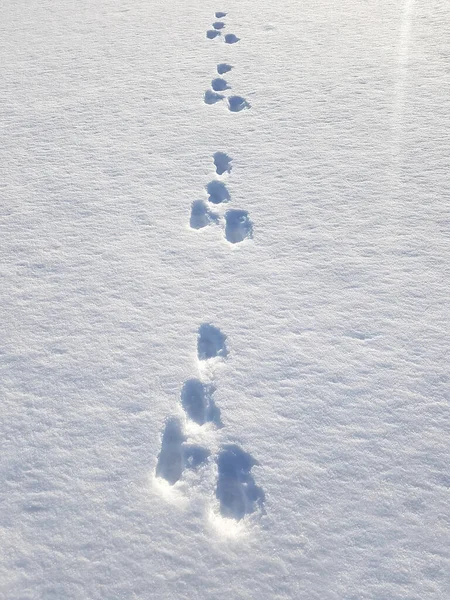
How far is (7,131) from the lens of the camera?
128 inches

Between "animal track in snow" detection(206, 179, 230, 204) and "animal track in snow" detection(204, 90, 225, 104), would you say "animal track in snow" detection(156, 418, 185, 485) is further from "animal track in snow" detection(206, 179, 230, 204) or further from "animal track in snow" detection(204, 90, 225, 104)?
"animal track in snow" detection(204, 90, 225, 104)

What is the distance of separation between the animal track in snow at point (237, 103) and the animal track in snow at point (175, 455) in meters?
2.09

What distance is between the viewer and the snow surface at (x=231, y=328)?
5.16ft

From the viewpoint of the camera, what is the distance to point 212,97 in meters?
3.42

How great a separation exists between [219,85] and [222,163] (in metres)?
0.85

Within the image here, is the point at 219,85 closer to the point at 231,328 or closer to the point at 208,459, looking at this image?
the point at 231,328

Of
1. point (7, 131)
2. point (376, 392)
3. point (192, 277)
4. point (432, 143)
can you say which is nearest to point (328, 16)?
point (432, 143)

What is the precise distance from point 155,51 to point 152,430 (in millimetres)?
2973

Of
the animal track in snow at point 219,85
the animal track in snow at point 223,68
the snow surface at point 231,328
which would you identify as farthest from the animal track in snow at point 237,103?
the animal track in snow at point 223,68

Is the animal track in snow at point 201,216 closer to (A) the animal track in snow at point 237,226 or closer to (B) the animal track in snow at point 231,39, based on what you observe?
(A) the animal track in snow at point 237,226

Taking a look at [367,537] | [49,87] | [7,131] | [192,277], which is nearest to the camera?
[367,537]

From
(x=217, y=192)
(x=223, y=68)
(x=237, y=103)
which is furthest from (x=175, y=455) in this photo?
(x=223, y=68)

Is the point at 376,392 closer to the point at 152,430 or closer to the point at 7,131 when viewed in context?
the point at 152,430

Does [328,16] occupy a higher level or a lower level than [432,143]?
higher
